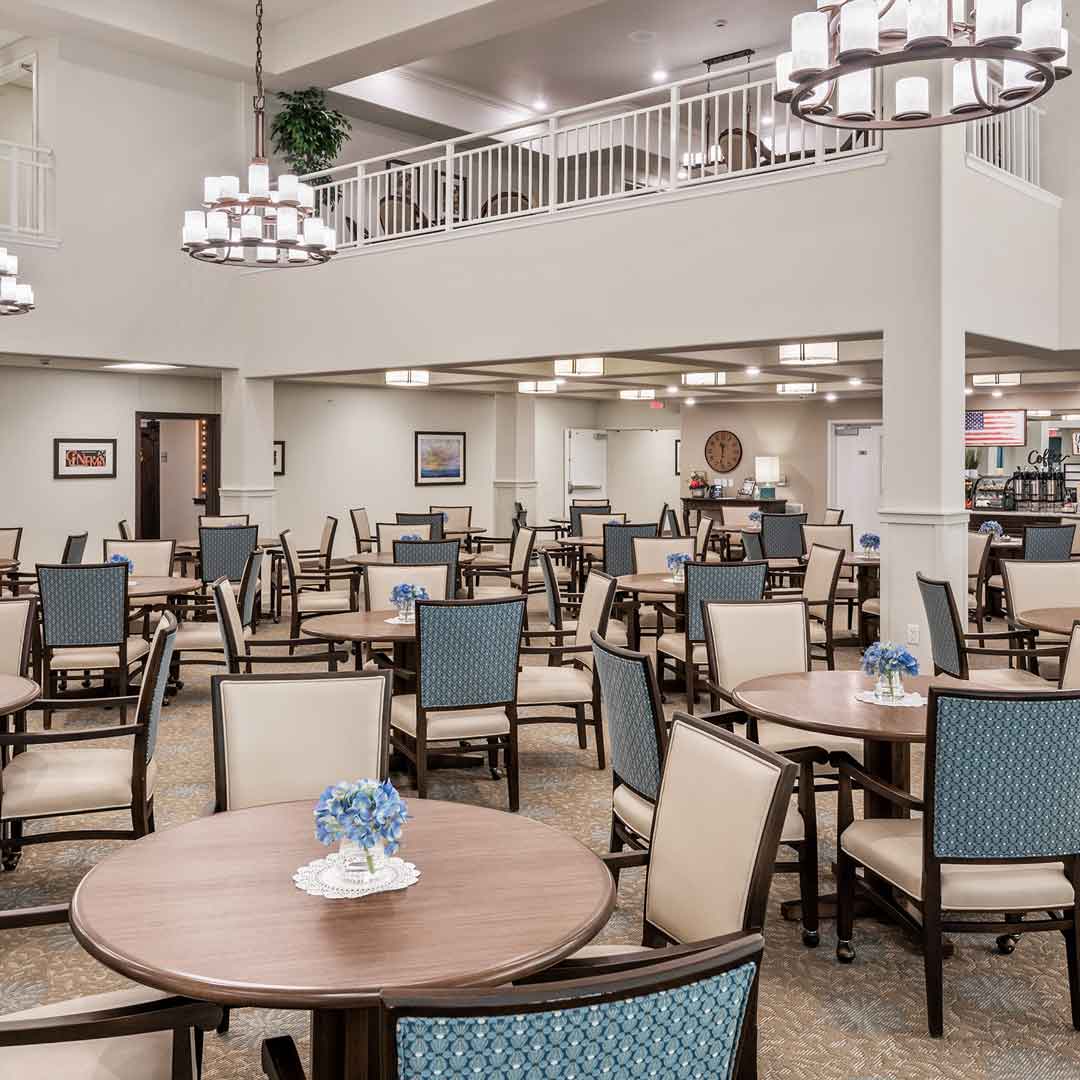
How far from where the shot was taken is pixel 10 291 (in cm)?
763

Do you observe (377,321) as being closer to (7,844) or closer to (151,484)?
(151,484)

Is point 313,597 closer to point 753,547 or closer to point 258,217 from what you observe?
point 258,217

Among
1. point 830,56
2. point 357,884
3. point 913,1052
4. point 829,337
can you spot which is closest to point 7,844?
point 357,884

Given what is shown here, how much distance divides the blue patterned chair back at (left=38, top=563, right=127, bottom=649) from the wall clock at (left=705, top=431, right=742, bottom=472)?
1264cm

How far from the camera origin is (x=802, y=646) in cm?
454

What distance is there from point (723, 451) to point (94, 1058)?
16.3 metres

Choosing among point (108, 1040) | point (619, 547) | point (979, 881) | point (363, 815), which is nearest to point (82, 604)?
point (619, 547)

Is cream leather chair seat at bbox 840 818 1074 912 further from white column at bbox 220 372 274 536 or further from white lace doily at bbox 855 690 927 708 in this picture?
white column at bbox 220 372 274 536

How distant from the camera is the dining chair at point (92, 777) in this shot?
364 cm

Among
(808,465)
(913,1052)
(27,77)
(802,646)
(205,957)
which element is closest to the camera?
(205,957)

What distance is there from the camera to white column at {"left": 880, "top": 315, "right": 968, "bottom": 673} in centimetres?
664

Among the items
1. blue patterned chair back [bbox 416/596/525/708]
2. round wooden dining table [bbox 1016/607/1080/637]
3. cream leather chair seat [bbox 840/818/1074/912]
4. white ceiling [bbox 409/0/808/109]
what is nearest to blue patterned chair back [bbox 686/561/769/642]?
round wooden dining table [bbox 1016/607/1080/637]

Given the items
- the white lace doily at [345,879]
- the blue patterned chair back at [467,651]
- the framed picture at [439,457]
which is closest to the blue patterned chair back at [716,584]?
the blue patterned chair back at [467,651]

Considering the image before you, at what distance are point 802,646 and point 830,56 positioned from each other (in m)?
2.23
